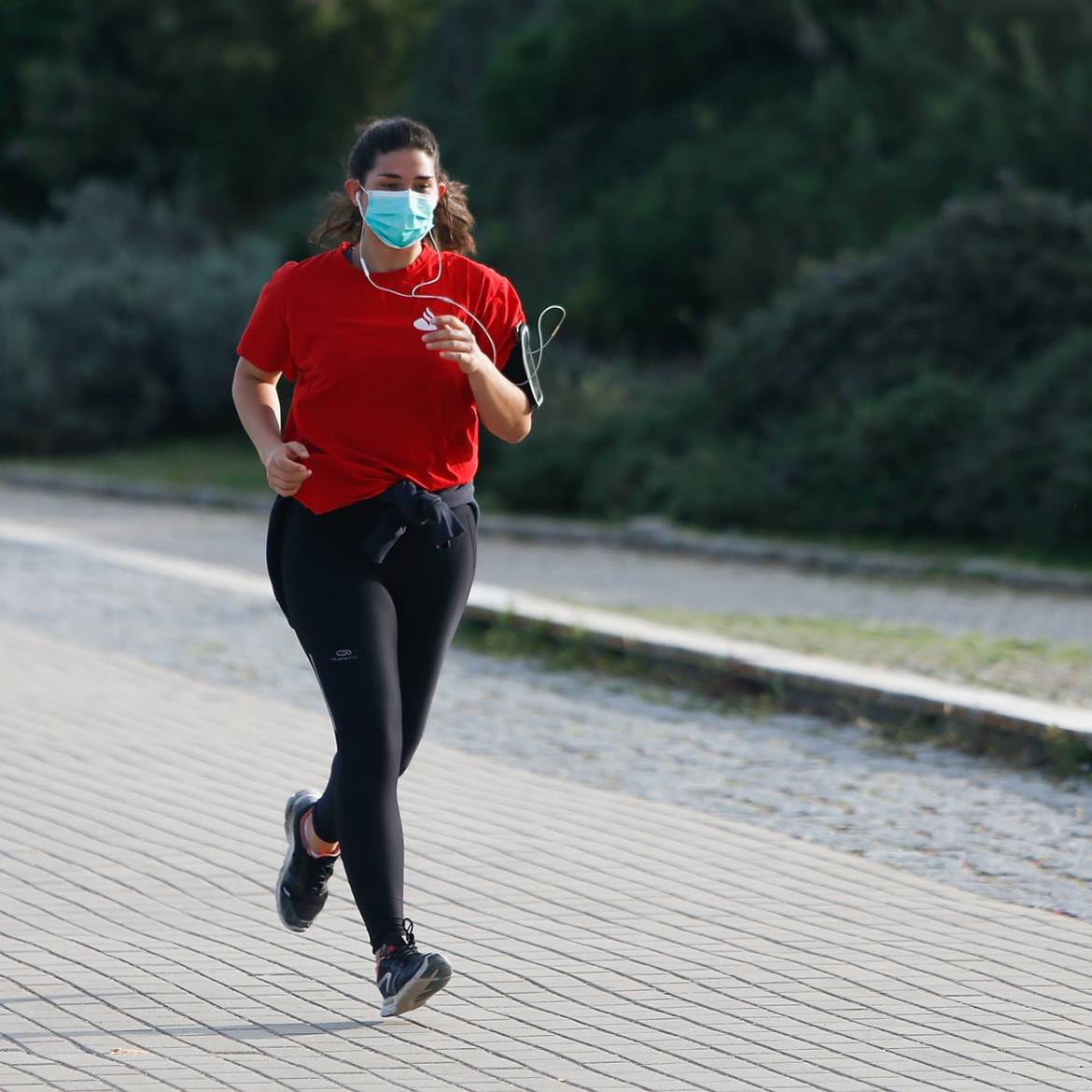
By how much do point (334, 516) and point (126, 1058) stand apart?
4.12 ft

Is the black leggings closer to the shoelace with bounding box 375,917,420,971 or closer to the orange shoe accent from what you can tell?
the shoelace with bounding box 375,917,420,971

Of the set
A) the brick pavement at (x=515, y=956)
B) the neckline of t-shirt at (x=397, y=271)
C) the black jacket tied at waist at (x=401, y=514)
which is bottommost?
the brick pavement at (x=515, y=956)

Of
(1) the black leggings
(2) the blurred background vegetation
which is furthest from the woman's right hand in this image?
(2) the blurred background vegetation

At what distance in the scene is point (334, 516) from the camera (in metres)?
4.64

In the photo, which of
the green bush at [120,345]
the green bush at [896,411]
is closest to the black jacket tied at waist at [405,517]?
the green bush at [896,411]

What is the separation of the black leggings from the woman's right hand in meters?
0.12

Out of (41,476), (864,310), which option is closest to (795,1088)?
(864,310)

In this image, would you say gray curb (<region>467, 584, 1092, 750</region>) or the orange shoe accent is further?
gray curb (<region>467, 584, 1092, 750</region>)

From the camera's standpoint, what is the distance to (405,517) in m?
4.56

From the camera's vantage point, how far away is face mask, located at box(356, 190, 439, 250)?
15.0ft

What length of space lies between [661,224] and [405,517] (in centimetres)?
2291

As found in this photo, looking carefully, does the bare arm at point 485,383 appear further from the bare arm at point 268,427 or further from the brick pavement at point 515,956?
the brick pavement at point 515,956

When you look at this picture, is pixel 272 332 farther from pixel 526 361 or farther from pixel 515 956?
pixel 515 956

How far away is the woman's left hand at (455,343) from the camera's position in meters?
4.47
